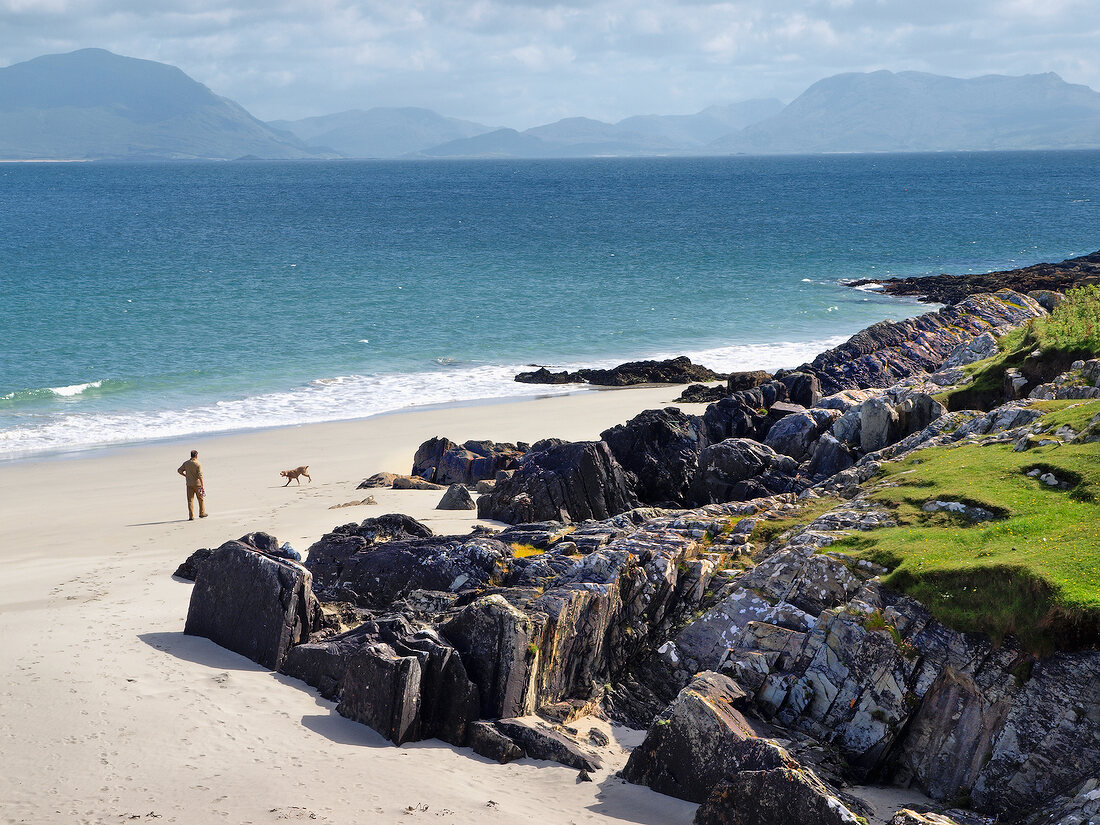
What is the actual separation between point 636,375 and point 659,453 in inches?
714

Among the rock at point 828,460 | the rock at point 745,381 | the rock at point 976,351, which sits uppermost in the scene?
the rock at point 976,351

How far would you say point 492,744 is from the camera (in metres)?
10.8

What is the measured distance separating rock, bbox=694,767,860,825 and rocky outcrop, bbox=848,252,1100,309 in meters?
39.5

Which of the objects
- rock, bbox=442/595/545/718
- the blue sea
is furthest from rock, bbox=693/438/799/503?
the blue sea

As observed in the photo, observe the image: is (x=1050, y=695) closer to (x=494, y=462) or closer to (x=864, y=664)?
(x=864, y=664)

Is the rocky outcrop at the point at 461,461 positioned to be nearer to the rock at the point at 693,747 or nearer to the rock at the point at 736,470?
the rock at the point at 736,470

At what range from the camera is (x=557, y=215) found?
120 metres

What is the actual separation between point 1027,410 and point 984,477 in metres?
3.28

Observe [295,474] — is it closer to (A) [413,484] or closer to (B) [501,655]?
(A) [413,484]

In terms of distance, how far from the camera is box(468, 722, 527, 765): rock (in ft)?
35.1

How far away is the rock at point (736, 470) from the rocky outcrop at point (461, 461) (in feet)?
20.3

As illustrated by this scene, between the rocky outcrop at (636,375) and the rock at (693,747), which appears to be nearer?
the rock at (693,747)

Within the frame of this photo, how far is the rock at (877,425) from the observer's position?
60.3ft

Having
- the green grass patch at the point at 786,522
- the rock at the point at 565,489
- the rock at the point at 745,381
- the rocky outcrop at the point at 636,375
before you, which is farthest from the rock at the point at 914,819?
the rocky outcrop at the point at 636,375
